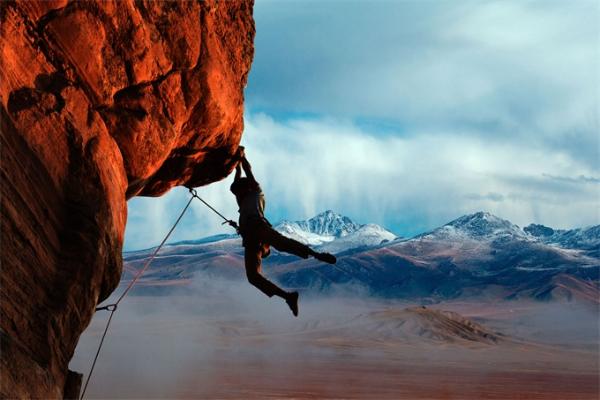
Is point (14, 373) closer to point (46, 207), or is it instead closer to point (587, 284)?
point (46, 207)

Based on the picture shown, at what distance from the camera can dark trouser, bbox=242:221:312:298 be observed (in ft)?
30.2

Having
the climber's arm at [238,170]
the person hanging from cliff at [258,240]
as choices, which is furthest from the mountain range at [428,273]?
the person hanging from cliff at [258,240]

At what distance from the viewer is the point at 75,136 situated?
7047mm

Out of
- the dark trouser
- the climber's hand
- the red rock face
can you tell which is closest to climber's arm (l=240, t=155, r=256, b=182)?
the climber's hand

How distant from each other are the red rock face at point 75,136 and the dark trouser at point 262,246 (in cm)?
167

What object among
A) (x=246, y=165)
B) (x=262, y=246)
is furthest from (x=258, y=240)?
(x=246, y=165)

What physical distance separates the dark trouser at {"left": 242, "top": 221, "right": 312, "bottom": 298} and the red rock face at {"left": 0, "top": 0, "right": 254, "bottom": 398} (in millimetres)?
1673

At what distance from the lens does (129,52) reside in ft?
25.4

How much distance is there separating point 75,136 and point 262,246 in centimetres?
353

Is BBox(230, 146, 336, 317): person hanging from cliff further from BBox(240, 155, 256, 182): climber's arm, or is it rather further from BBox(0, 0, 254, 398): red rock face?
BBox(0, 0, 254, 398): red rock face

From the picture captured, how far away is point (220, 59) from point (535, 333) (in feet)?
333

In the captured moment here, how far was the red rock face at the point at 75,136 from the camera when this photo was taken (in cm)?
620

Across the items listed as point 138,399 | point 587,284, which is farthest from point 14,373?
point 587,284

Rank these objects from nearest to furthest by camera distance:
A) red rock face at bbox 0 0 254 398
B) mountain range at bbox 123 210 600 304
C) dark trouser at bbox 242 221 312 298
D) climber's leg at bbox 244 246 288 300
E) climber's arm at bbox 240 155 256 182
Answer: red rock face at bbox 0 0 254 398
dark trouser at bbox 242 221 312 298
climber's leg at bbox 244 246 288 300
climber's arm at bbox 240 155 256 182
mountain range at bbox 123 210 600 304
